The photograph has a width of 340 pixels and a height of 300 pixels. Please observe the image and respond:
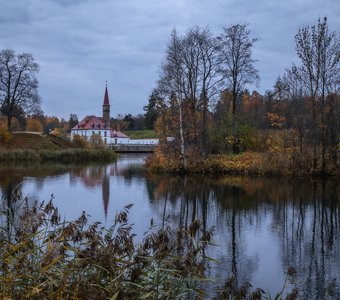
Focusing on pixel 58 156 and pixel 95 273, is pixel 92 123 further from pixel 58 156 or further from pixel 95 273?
pixel 95 273

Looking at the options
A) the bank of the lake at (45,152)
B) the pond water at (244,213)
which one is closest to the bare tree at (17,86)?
the bank of the lake at (45,152)

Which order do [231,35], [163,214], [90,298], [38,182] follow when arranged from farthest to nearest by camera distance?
[231,35]
[38,182]
[163,214]
[90,298]

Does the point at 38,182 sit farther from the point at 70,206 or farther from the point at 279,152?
the point at 279,152

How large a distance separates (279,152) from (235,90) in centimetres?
851

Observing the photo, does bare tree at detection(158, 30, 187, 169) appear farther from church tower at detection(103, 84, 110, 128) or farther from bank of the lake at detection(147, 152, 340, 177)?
church tower at detection(103, 84, 110, 128)

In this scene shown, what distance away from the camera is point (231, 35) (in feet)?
135

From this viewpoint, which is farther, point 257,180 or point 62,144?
point 62,144

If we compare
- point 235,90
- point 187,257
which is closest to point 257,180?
point 235,90

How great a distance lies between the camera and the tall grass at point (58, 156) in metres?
50.0

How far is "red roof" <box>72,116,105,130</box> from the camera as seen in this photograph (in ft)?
366

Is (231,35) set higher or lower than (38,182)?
higher

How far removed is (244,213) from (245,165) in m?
19.9

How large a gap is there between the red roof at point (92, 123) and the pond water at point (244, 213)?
8066 cm

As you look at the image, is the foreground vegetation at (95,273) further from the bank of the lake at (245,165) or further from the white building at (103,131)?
the white building at (103,131)
